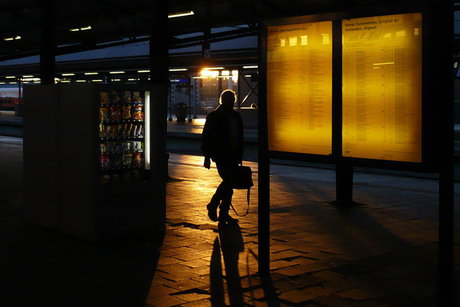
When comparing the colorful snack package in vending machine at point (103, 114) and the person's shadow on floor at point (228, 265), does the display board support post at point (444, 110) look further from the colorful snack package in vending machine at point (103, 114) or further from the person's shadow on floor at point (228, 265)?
the colorful snack package in vending machine at point (103, 114)

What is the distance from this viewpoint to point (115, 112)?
21.9ft

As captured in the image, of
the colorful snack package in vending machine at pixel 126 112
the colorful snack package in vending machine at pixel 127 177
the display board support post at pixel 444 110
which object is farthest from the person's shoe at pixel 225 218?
the display board support post at pixel 444 110

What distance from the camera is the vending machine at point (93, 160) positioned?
6.49 meters

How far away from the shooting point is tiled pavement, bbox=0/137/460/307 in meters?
4.61

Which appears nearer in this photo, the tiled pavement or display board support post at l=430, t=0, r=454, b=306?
display board support post at l=430, t=0, r=454, b=306

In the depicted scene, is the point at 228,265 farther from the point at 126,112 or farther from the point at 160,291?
the point at 126,112

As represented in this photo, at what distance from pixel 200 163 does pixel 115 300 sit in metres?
12.1

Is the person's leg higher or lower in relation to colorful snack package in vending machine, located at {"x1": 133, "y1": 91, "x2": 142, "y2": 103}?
lower

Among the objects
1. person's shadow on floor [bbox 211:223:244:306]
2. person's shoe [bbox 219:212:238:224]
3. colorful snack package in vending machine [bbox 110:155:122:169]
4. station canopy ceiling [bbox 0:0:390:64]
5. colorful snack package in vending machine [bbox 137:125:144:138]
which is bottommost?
person's shadow on floor [bbox 211:223:244:306]

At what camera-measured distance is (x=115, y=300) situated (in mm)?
4469

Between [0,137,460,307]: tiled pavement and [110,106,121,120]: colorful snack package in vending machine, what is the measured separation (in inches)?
52.2

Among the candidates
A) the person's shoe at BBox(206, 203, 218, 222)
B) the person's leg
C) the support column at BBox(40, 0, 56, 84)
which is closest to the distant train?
the support column at BBox(40, 0, 56, 84)

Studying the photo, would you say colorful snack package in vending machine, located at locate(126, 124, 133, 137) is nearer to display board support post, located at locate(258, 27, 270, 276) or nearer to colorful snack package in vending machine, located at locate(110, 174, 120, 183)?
colorful snack package in vending machine, located at locate(110, 174, 120, 183)

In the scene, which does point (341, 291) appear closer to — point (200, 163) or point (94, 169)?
point (94, 169)
